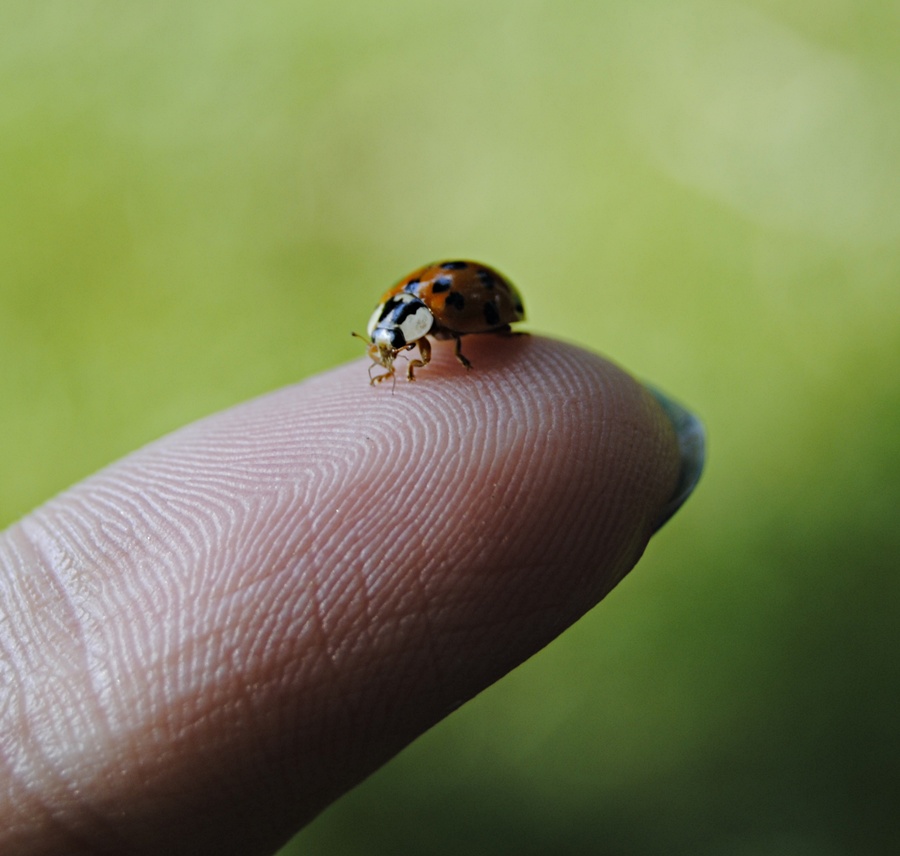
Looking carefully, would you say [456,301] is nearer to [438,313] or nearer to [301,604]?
[438,313]

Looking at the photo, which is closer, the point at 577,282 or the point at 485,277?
the point at 485,277

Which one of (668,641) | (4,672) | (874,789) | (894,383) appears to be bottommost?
(874,789)

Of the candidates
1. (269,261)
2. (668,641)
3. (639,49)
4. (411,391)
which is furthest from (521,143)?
(411,391)

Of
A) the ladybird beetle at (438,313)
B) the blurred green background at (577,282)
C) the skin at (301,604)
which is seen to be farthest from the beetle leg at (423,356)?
the blurred green background at (577,282)

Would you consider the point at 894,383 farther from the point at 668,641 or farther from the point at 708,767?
the point at 708,767

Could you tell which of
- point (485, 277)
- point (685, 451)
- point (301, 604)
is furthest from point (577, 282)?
point (301, 604)

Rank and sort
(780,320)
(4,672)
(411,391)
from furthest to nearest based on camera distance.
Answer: (780,320), (411,391), (4,672)

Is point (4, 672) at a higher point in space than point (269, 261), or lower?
lower
